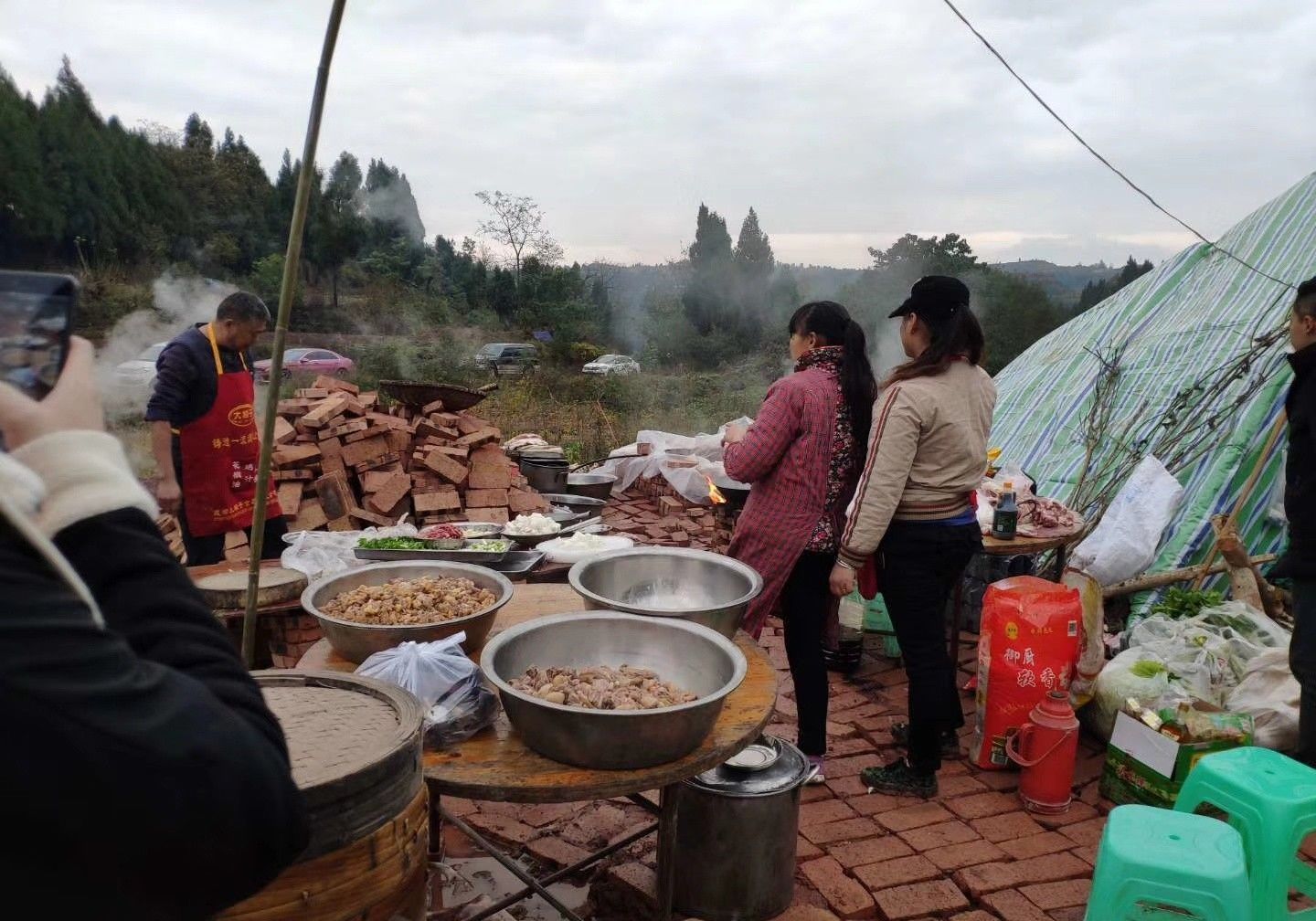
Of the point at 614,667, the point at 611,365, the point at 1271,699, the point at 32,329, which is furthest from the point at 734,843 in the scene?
the point at 611,365

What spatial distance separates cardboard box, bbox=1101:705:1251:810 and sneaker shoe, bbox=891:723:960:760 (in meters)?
0.66

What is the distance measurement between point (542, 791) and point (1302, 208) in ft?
27.1

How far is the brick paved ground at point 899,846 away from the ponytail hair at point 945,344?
1833 mm

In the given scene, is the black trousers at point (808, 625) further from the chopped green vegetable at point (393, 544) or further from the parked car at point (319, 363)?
the parked car at point (319, 363)

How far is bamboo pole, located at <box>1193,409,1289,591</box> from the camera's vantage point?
5004mm

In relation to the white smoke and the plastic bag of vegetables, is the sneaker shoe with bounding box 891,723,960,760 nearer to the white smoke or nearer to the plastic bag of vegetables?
the plastic bag of vegetables

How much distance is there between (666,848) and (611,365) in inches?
681

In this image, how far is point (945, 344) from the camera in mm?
3281

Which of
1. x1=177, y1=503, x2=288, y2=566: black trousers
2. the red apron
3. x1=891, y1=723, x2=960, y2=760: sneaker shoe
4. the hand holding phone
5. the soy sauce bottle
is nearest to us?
the hand holding phone

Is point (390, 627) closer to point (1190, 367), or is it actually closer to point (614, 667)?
point (614, 667)

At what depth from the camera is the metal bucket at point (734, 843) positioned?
107 inches

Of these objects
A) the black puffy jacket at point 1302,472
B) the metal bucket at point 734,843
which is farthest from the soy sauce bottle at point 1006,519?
the metal bucket at point 734,843

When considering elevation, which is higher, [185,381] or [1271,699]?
[185,381]

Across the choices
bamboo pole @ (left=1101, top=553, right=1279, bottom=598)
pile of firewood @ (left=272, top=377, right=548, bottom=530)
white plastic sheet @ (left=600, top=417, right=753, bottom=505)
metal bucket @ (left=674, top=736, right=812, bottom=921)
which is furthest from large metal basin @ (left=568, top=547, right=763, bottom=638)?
white plastic sheet @ (left=600, top=417, right=753, bottom=505)
